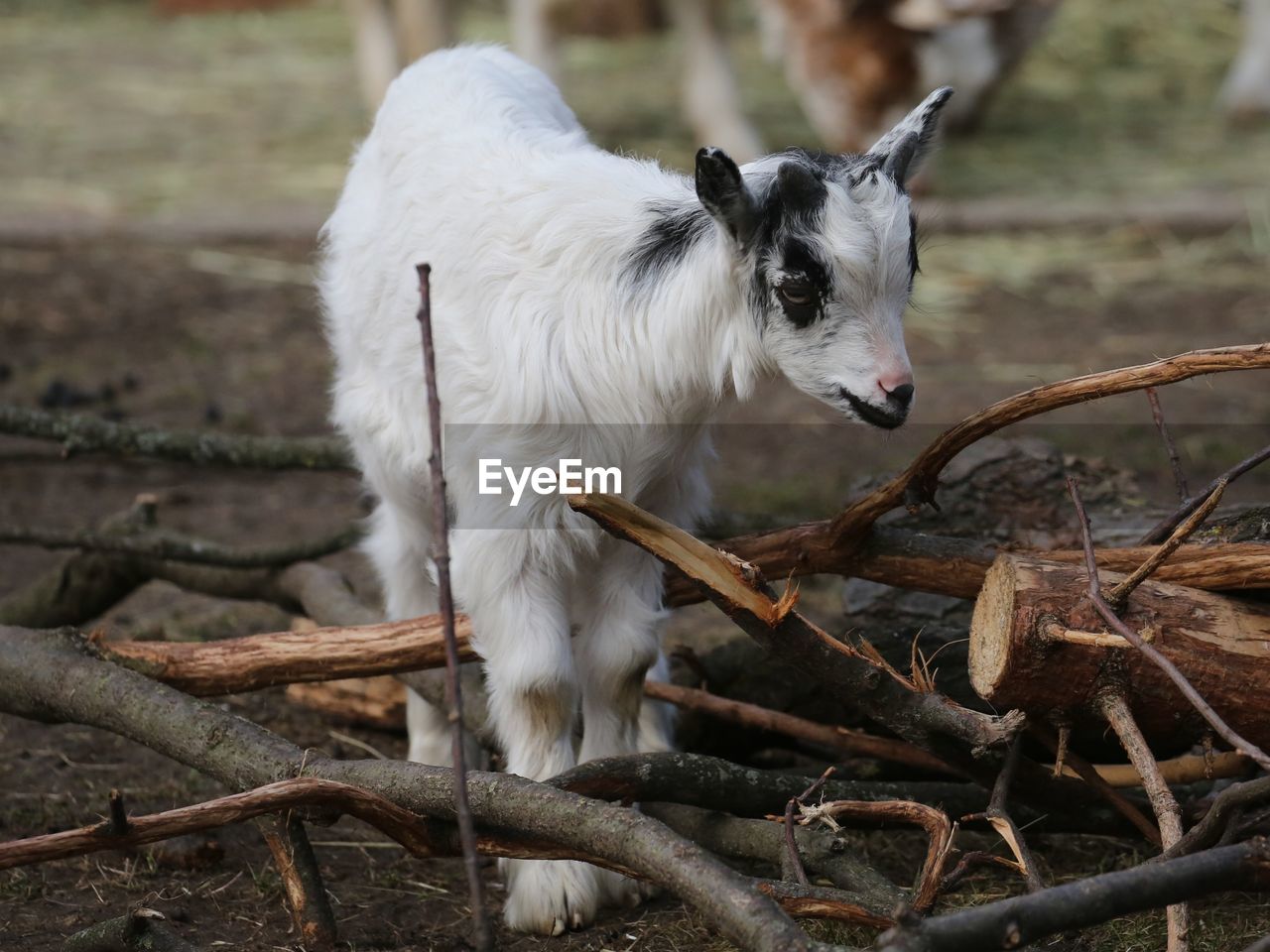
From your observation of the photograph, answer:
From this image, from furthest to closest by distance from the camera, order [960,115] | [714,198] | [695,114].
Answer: [960,115], [695,114], [714,198]

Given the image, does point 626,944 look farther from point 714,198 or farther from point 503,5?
point 503,5

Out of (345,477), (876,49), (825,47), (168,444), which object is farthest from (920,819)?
(825,47)

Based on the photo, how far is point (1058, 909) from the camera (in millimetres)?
2314

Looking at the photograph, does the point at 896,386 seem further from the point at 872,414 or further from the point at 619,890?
the point at 619,890

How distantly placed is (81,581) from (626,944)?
2064 mm

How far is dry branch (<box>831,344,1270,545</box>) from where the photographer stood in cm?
289

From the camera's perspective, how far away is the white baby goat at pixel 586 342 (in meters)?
2.95

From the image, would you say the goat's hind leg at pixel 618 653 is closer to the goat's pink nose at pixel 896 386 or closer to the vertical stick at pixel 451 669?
the goat's pink nose at pixel 896 386

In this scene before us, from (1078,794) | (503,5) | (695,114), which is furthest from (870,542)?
(503,5)

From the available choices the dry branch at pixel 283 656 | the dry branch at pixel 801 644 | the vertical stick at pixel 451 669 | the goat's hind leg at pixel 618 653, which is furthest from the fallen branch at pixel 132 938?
the dry branch at pixel 801 644

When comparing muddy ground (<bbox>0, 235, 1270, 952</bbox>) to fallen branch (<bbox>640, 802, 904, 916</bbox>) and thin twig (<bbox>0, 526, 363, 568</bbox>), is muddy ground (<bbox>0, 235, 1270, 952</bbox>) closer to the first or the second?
fallen branch (<bbox>640, 802, 904, 916</bbox>)

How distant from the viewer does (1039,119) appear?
36.5 ft

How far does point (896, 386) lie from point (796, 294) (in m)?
0.25

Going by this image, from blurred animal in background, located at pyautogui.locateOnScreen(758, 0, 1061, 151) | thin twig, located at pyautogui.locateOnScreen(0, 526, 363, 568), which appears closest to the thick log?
thin twig, located at pyautogui.locateOnScreen(0, 526, 363, 568)
